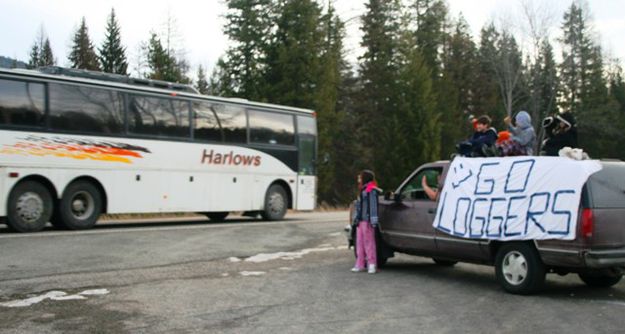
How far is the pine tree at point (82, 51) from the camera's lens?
67.4 metres

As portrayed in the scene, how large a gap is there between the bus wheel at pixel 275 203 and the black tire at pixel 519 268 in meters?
12.4

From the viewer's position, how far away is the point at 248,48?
4450 cm

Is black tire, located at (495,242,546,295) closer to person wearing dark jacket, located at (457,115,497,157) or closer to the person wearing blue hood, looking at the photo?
the person wearing blue hood

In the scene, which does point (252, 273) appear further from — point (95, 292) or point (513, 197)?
point (513, 197)

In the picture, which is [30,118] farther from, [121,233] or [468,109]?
[468,109]

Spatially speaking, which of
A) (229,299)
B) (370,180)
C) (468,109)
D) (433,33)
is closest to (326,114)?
(433,33)

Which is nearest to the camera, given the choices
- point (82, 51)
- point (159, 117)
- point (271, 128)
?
point (159, 117)

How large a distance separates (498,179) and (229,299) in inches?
152

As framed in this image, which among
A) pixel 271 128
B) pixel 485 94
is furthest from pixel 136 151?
pixel 485 94

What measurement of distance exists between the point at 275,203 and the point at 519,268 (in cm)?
1300

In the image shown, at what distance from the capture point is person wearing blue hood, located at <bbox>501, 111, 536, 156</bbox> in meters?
9.87

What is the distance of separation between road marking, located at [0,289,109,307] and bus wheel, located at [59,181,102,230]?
7524 millimetres

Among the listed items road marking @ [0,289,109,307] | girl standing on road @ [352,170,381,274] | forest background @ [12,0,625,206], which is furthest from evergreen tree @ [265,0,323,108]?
road marking @ [0,289,109,307]

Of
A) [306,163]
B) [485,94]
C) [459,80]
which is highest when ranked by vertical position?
[459,80]
